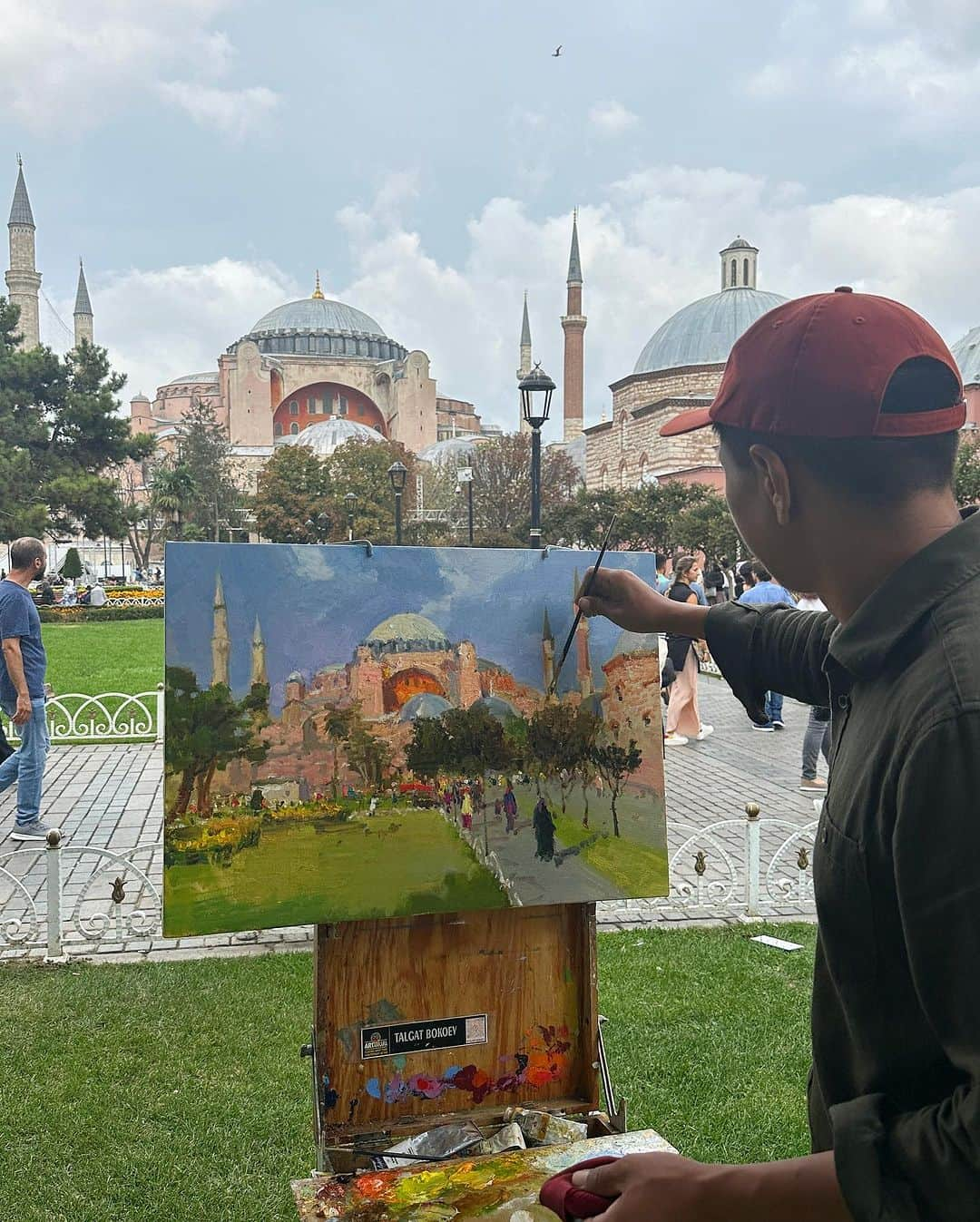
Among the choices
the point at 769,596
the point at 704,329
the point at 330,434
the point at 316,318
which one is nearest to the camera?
the point at 769,596

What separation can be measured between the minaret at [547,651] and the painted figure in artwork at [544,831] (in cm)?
34

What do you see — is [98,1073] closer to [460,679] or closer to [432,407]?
[460,679]

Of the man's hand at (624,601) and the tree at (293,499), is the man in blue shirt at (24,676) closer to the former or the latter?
the man's hand at (624,601)

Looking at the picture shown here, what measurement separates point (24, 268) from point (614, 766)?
7771 centimetres

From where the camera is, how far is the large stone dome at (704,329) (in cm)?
5897

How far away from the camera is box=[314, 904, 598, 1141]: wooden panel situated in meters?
2.71

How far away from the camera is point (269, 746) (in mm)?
2746

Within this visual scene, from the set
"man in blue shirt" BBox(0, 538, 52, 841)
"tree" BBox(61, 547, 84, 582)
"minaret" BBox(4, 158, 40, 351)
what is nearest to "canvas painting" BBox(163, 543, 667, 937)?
"man in blue shirt" BBox(0, 538, 52, 841)

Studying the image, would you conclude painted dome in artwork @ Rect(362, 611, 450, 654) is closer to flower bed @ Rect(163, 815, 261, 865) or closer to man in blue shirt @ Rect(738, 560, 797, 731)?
flower bed @ Rect(163, 815, 261, 865)

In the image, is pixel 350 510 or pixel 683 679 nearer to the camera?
pixel 683 679

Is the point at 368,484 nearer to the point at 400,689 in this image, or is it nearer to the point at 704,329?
the point at 704,329

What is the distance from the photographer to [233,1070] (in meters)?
4.15

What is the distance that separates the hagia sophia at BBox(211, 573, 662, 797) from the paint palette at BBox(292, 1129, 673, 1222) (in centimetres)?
95

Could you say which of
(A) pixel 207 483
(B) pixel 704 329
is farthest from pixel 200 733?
(A) pixel 207 483
